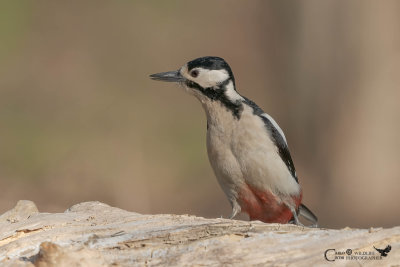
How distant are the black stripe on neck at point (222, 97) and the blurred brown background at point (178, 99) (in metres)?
5.53

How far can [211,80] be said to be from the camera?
21.8ft

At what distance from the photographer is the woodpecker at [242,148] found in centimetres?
642

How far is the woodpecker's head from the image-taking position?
6.64 metres

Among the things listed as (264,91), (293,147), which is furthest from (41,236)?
(264,91)

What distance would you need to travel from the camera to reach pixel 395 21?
11.7 metres

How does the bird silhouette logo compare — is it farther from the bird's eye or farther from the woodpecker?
the bird's eye

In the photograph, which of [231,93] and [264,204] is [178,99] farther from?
[264,204]

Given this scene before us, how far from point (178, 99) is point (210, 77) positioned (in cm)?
1136

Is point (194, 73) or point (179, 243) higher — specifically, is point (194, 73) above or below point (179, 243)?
above

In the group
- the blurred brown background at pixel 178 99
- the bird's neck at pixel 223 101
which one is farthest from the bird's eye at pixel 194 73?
the blurred brown background at pixel 178 99

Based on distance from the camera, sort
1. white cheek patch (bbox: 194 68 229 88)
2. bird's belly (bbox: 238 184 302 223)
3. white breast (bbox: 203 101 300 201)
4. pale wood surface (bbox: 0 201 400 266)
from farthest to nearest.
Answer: white cheek patch (bbox: 194 68 229 88), bird's belly (bbox: 238 184 302 223), white breast (bbox: 203 101 300 201), pale wood surface (bbox: 0 201 400 266)

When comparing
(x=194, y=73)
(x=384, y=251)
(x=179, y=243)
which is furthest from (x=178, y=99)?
(x=384, y=251)

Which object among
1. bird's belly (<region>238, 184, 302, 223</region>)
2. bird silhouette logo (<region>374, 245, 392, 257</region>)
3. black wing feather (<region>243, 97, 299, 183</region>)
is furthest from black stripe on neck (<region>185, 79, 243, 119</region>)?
bird silhouette logo (<region>374, 245, 392, 257</region>)

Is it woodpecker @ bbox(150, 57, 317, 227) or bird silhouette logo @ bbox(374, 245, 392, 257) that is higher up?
woodpecker @ bbox(150, 57, 317, 227)
